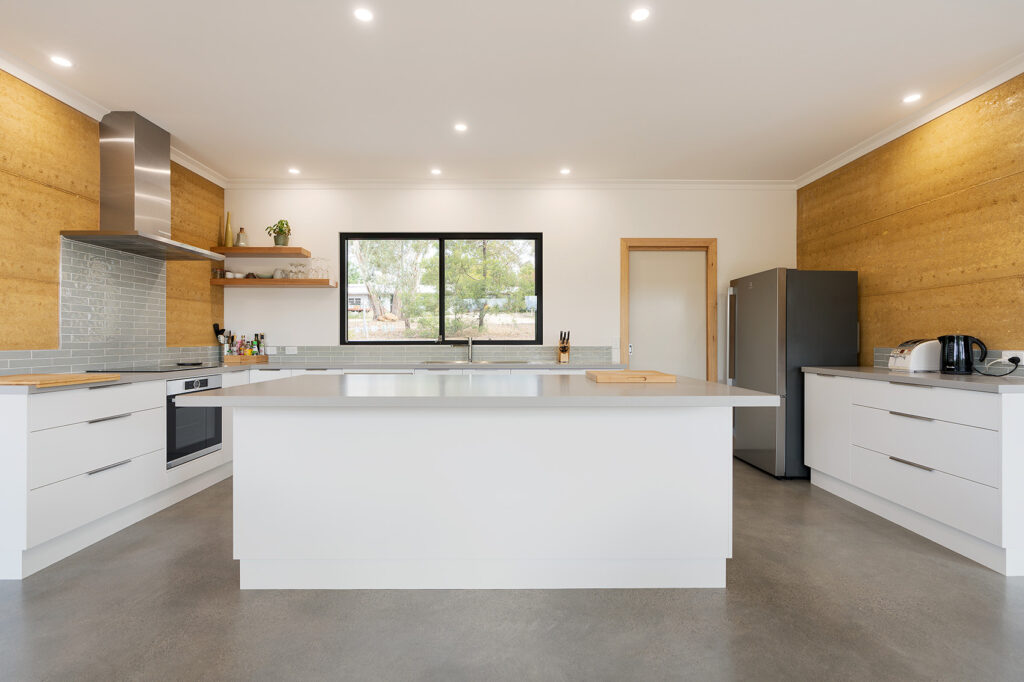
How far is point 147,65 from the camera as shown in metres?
2.85

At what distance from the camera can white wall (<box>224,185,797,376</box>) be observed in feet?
16.1

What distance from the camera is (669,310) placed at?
505 centimetres

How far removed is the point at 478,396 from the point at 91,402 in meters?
2.19

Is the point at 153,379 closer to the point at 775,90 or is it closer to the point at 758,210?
the point at 775,90

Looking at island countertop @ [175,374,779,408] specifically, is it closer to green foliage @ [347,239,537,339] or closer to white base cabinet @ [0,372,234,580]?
white base cabinet @ [0,372,234,580]

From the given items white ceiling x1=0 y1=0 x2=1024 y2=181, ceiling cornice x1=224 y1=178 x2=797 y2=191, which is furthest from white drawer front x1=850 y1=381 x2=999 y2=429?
ceiling cornice x1=224 y1=178 x2=797 y2=191

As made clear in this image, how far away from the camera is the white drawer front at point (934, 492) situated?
2.43m

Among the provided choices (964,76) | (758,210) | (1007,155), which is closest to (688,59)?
(964,76)

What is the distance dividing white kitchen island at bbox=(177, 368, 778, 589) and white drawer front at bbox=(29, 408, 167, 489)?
104 cm

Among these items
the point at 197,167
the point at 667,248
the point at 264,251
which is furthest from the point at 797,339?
the point at 197,167

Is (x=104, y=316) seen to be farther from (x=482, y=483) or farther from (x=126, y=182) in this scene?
(x=482, y=483)

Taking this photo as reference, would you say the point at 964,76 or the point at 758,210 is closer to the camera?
the point at 964,76

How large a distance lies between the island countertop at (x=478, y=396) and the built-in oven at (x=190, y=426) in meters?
1.51

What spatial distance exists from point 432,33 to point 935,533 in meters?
3.72
